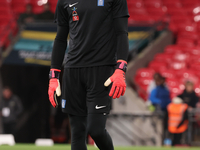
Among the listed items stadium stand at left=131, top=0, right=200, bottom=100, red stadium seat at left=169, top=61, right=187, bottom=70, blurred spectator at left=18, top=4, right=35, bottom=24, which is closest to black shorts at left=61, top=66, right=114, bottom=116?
stadium stand at left=131, top=0, right=200, bottom=100

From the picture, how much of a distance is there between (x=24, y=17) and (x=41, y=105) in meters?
3.74

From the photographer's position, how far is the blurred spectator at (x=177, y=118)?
9820 mm

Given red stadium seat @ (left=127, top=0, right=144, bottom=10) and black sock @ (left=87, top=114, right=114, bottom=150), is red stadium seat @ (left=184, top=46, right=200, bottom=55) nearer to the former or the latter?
red stadium seat @ (left=127, top=0, right=144, bottom=10)

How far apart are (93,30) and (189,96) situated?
21.7ft

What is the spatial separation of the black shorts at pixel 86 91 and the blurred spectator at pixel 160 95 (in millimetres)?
6119

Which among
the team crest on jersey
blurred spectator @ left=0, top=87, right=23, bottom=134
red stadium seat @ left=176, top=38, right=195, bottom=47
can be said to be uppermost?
the team crest on jersey

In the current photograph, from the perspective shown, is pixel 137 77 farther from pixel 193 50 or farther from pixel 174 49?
pixel 193 50

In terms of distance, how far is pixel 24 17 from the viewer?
13148 mm

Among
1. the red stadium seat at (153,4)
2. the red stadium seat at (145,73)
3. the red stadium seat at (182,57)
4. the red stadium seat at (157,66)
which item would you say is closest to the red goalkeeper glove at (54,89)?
the red stadium seat at (145,73)

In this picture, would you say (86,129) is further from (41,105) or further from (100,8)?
(41,105)

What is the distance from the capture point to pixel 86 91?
13.2ft

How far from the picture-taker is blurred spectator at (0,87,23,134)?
475 inches

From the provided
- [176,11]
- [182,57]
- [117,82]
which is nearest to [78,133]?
[117,82]

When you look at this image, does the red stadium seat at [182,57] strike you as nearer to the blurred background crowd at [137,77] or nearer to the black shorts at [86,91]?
the blurred background crowd at [137,77]
